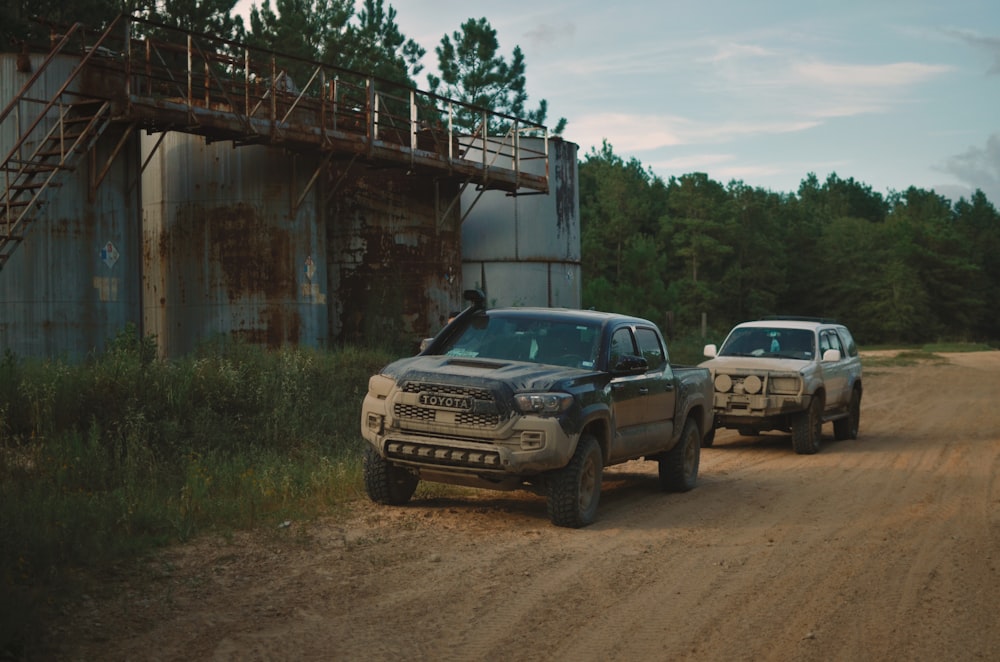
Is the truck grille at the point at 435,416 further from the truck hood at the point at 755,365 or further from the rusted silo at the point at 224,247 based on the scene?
the rusted silo at the point at 224,247

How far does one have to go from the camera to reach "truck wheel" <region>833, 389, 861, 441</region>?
18.1 meters

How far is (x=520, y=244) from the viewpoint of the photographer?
97.4 feet

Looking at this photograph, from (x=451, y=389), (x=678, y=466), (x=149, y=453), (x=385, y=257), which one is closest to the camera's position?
(x=451, y=389)

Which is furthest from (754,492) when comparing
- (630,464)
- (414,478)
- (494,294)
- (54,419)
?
(494,294)

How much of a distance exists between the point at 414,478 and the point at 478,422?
1.45m

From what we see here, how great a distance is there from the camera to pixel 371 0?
57750 millimetres

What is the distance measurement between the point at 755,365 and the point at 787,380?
1.86 ft

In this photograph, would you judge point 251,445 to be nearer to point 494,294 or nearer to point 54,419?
point 54,419

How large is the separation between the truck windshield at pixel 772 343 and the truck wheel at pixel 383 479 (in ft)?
28.6

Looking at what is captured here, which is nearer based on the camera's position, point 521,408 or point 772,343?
point 521,408

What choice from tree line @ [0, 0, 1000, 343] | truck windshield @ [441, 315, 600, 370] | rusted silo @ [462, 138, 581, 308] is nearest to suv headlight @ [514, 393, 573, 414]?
truck windshield @ [441, 315, 600, 370]

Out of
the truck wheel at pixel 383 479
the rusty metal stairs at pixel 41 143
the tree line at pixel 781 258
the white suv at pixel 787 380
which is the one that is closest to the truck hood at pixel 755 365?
the white suv at pixel 787 380

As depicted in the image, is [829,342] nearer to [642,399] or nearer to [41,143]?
[642,399]

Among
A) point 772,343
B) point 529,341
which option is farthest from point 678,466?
point 772,343
